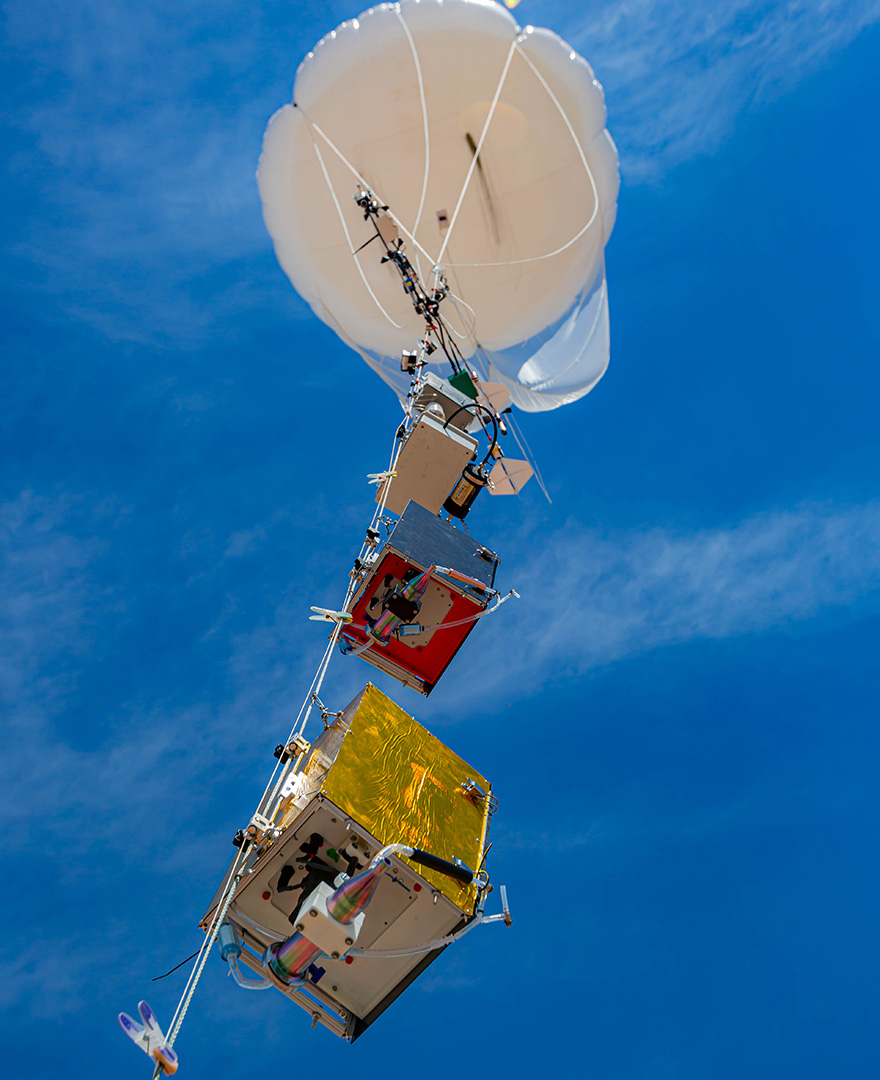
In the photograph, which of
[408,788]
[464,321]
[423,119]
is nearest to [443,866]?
[408,788]

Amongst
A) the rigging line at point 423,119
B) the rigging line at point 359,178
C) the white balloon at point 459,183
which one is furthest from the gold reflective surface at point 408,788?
the rigging line at point 423,119

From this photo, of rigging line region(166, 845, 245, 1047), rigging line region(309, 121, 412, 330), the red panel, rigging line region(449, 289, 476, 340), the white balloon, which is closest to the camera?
rigging line region(166, 845, 245, 1047)

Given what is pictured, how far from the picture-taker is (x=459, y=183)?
16672 millimetres

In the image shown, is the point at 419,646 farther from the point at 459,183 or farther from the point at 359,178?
the point at 459,183

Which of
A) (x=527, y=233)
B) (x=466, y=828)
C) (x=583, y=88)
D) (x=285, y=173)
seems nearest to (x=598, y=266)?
(x=527, y=233)

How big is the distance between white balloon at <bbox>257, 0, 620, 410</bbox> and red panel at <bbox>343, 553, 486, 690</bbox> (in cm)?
694

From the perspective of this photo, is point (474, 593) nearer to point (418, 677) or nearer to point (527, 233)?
point (418, 677)

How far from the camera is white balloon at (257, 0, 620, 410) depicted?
1477 cm

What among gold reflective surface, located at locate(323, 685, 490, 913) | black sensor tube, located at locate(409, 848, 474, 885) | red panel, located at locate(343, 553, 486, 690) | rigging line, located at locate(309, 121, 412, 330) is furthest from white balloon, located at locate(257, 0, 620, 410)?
black sensor tube, located at locate(409, 848, 474, 885)

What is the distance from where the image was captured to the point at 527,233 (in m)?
16.9

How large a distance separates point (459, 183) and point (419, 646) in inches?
388

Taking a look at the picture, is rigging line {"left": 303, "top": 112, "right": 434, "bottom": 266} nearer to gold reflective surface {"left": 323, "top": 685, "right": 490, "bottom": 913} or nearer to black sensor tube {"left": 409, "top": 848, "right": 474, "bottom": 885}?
gold reflective surface {"left": 323, "top": 685, "right": 490, "bottom": 913}

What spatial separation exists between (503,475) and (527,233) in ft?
19.3

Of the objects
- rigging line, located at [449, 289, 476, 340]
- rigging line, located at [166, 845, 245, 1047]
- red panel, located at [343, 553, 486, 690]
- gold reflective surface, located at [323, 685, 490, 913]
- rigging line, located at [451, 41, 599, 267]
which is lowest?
rigging line, located at [166, 845, 245, 1047]
